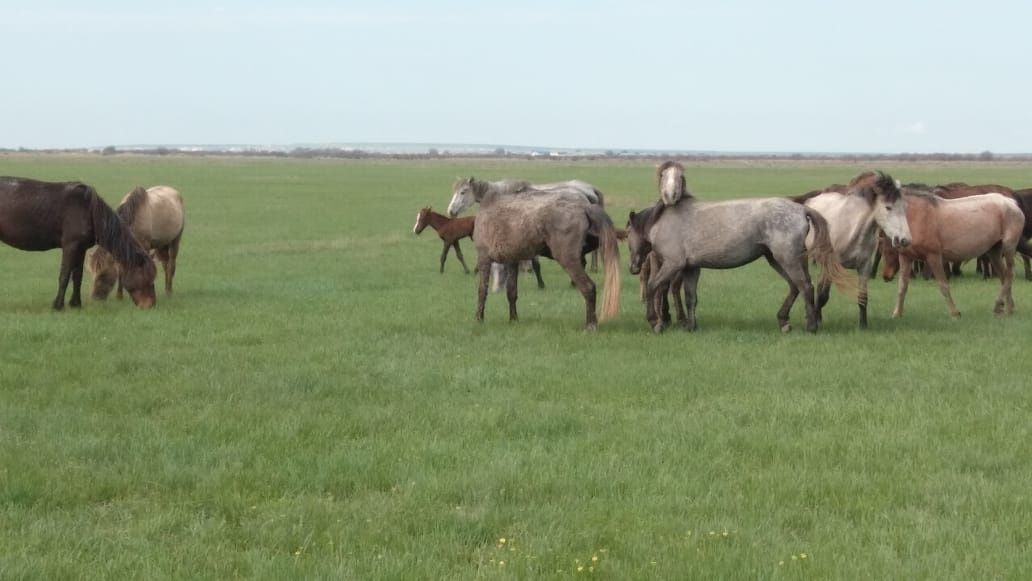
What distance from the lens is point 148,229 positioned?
51.7 feet

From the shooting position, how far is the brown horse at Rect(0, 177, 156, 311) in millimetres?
13922

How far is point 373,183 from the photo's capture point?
62500mm

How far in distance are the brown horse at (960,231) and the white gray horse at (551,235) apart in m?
4.30

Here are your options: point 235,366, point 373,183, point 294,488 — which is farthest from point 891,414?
point 373,183

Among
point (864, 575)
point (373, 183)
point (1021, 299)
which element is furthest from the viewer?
point (373, 183)

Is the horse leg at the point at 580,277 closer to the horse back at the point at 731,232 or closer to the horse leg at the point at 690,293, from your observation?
the horse back at the point at 731,232

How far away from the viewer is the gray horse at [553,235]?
1236 cm

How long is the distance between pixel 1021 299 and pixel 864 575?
1205 centimetres

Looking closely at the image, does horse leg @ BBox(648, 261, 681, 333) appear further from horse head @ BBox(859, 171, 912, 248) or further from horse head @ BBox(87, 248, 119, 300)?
horse head @ BBox(87, 248, 119, 300)

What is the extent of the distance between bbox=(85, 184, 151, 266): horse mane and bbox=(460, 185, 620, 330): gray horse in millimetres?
4864

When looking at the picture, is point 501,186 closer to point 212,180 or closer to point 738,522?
point 738,522

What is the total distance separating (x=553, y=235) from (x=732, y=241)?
2.15m

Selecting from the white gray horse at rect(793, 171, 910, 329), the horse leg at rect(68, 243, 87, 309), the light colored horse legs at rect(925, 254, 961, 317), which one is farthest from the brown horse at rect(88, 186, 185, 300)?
the light colored horse legs at rect(925, 254, 961, 317)

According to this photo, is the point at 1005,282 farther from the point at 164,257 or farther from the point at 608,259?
the point at 164,257
